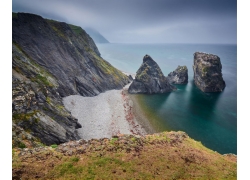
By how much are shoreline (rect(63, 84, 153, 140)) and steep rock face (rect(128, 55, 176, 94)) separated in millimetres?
14842

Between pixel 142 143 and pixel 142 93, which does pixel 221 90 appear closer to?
pixel 142 93

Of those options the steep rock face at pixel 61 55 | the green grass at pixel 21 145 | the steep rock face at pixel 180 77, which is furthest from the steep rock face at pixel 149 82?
Result: the green grass at pixel 21 145

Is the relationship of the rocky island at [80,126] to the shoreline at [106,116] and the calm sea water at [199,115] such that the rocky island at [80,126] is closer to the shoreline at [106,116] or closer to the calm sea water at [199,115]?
the shoreline at [106,116]

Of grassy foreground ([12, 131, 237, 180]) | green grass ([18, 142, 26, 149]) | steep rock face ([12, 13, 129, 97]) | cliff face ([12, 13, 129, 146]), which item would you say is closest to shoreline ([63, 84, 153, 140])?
cliff face ([12, 13, 129, 146])

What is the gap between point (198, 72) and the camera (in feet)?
343

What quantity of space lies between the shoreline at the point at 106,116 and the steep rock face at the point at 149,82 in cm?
1484

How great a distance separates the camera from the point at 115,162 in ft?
54.2

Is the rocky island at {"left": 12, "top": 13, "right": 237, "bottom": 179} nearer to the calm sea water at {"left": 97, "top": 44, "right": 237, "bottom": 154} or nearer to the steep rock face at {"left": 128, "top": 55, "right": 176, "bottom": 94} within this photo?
the steep rock face at {"left": 128, "top": 55, "right": 176, "bottom": 94}

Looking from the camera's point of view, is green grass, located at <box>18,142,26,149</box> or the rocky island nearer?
the rocky island

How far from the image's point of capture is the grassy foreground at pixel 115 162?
47.3ft

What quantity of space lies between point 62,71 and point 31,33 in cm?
1902

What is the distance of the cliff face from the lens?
95.5ft

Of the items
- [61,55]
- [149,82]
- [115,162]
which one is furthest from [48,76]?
[149,82]

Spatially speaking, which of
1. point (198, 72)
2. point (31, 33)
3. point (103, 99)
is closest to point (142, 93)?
point (103, 99)
